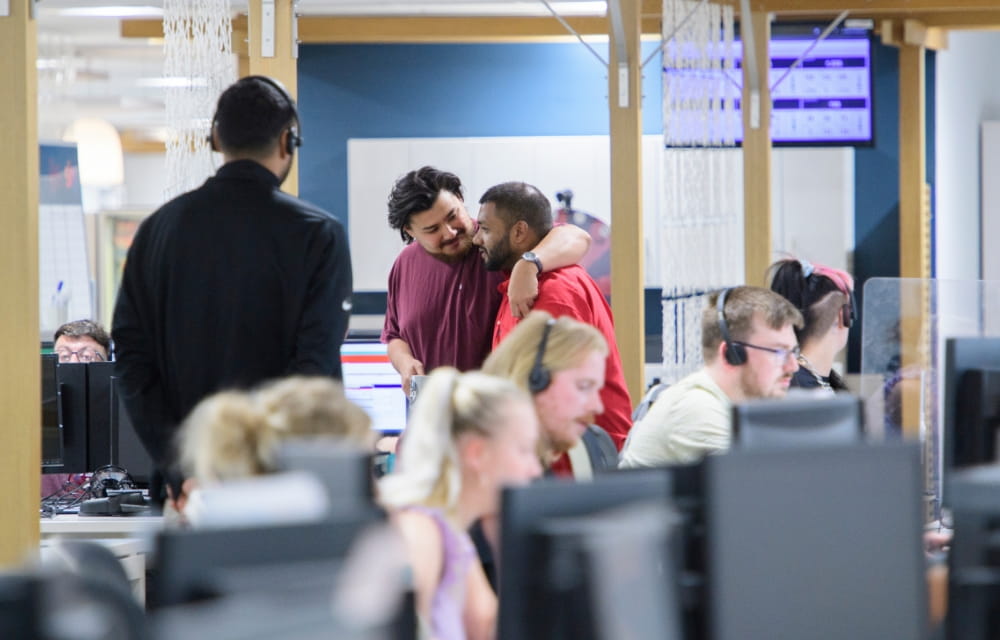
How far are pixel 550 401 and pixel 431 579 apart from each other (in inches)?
37.7

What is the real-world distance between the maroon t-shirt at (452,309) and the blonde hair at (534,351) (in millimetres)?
1603

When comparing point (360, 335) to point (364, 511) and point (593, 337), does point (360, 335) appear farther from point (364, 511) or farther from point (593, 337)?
point (364, 511)

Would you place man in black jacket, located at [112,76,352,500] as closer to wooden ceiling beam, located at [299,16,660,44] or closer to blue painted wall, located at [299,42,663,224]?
wooden ceiling beam, located at [299,16,660,44]

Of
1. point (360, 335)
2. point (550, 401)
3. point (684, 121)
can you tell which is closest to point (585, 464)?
point (550, 401)

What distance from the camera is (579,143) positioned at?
9.11 meters

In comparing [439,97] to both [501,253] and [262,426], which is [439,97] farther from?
[262,426]

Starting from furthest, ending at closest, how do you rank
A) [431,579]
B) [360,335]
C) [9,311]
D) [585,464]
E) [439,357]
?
[360,335] < [439,357] < [9,311] < [585,464] < [431,579]

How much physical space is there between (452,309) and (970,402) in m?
2.25

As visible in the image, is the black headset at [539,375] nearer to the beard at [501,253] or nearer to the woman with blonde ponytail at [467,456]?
the woman with blonde ponytail at [467,456]

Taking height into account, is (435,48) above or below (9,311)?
above

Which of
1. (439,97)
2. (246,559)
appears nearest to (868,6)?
(439,97)

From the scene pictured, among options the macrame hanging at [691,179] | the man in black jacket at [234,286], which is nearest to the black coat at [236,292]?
the man in black jacket at [234,286]

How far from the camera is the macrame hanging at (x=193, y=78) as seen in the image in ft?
14.7

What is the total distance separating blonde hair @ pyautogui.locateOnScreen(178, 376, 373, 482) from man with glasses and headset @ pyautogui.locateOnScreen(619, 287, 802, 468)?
1406 millimetres
